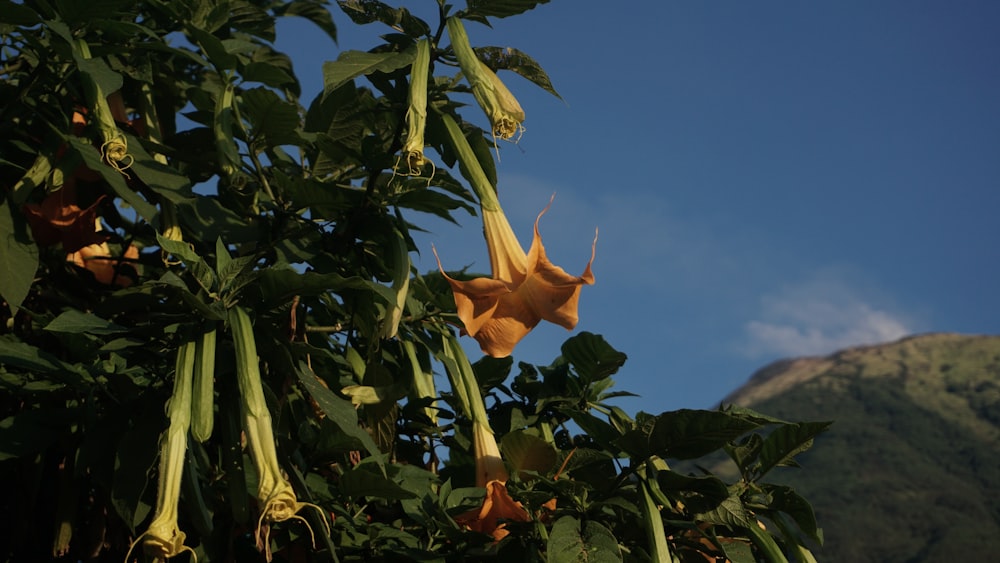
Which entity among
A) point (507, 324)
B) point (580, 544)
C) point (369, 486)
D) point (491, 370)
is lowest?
point (580, 544)

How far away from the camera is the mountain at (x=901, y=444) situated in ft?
139

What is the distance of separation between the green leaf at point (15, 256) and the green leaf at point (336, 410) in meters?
0.63

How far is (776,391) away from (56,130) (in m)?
73.0

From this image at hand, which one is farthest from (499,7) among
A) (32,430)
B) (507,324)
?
(32,430)

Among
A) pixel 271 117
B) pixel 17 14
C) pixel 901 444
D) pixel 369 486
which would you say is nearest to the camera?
pixel 369 486

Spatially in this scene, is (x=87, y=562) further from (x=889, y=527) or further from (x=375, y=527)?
(x=889, y=527)

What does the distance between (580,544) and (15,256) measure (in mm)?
1169

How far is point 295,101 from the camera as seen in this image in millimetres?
2791

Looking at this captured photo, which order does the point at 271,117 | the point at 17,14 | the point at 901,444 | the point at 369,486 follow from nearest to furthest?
1. the point at 369,486
2. the point at 17,14
3. the point at 271,117
4. the point at 901,444

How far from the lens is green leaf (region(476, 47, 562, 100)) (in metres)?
1.60

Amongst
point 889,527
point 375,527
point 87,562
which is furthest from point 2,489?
point 889,527

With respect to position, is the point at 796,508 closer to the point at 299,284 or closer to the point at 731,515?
the point at 731,515

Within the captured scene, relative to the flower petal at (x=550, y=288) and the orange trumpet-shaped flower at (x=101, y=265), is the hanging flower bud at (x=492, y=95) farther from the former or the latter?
the orange trumpet-shaped flower at (x=101, y=265)

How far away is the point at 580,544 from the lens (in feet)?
4.96
